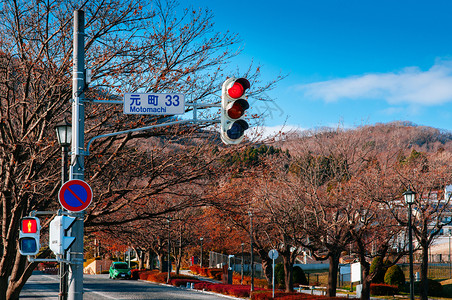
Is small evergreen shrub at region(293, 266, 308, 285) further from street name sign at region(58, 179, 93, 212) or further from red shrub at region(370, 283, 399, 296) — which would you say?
street name sign at region(58, 179, 93, 212)

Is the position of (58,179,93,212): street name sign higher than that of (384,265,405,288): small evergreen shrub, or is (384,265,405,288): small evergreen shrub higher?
(58,179,93,212): street name sign

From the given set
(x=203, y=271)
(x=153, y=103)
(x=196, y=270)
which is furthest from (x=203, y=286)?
(x=153, y=103)

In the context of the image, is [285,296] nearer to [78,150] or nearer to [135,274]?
[78,150]

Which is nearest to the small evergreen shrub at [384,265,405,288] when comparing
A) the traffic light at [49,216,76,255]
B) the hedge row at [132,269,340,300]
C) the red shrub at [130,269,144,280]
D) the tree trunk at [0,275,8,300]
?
the hedge row at [132,269,340,300]

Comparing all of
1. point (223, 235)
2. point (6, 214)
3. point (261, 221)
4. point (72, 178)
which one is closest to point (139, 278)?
point (223, 235)

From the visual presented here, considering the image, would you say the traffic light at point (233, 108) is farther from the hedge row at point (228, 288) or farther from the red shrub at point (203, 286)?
the red shrub at point (203, 286)

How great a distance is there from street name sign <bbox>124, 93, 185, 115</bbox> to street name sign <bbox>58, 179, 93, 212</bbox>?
145cm

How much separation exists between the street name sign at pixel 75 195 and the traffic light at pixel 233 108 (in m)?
2.37

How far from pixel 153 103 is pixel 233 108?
5.28 ft

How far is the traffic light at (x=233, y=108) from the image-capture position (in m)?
7.57

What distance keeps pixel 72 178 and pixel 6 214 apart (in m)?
7.14

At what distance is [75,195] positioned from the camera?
26.0ft

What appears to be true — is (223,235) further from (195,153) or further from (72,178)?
(72,178)

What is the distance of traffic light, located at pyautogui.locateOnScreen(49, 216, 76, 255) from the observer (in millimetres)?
7357
